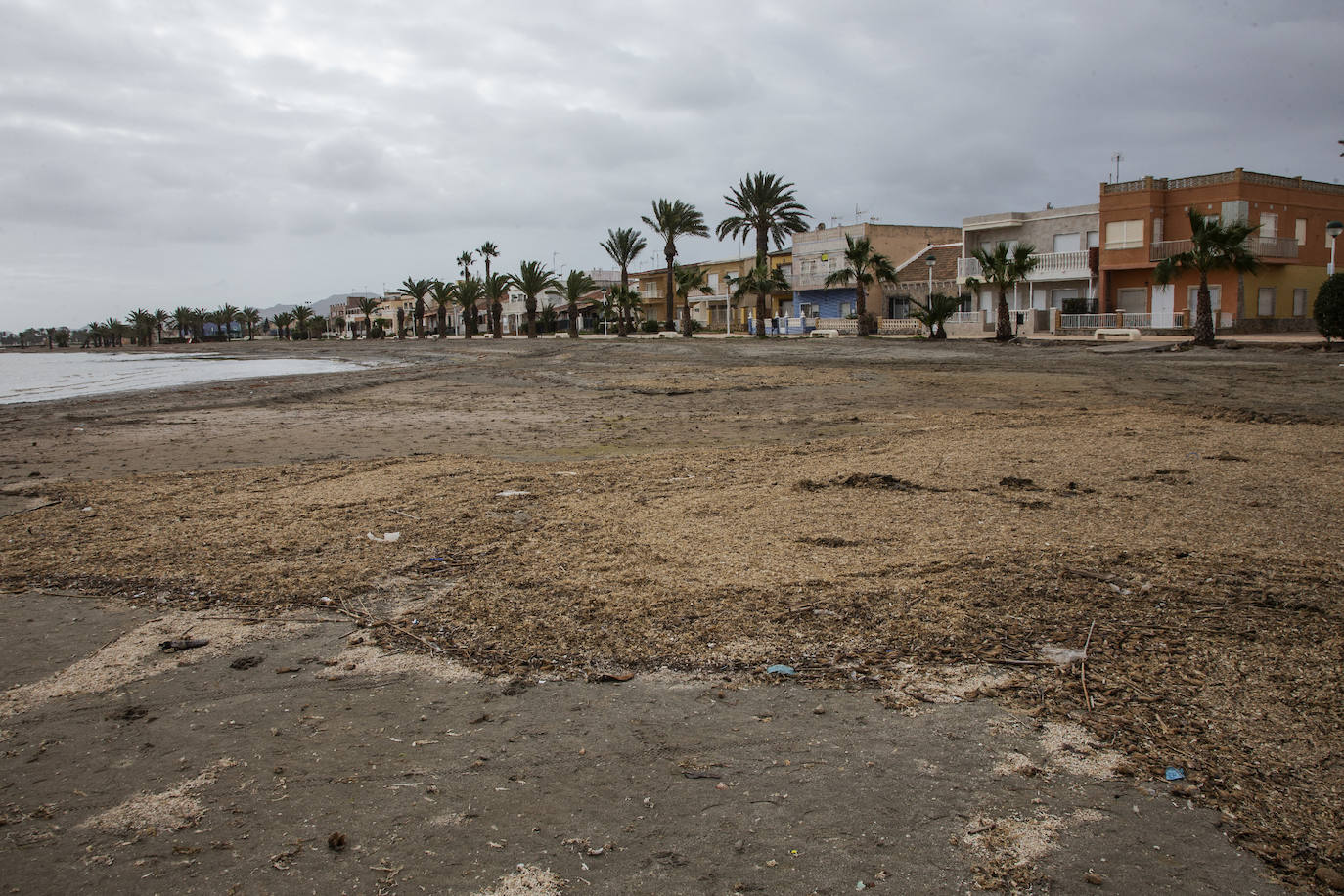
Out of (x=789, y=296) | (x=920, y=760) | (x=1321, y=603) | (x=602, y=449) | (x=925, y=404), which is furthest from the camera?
(x=789, y=296)

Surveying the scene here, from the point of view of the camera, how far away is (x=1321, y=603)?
4.30 metres

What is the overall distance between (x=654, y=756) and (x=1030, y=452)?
6582mm

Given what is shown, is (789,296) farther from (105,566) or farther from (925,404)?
(105,566)

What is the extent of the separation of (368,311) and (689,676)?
132 m

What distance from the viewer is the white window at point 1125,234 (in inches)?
1556

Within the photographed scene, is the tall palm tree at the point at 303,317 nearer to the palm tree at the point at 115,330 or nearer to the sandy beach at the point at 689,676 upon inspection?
the palm tree at the point at 115,330

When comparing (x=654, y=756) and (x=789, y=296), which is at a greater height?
(x=789, y=296)

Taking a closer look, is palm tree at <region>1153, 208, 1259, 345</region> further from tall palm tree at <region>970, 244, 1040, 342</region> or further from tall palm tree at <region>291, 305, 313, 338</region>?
tall palm tree at <region>291, 305, 313, 338</region>

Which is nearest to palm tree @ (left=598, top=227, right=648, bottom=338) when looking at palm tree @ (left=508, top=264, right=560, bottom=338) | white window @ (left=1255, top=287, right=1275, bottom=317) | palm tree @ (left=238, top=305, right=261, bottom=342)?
palm tree @ (left=508, top=264, right=560, bottom=338)

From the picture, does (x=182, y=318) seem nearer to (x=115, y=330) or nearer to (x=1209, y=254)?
(x=115, y=330)

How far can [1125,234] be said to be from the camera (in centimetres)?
4003

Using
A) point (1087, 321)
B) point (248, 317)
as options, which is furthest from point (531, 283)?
point (248, 317)

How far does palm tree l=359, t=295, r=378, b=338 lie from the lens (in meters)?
117

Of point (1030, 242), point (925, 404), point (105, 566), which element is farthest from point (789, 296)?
point (105, 566)
